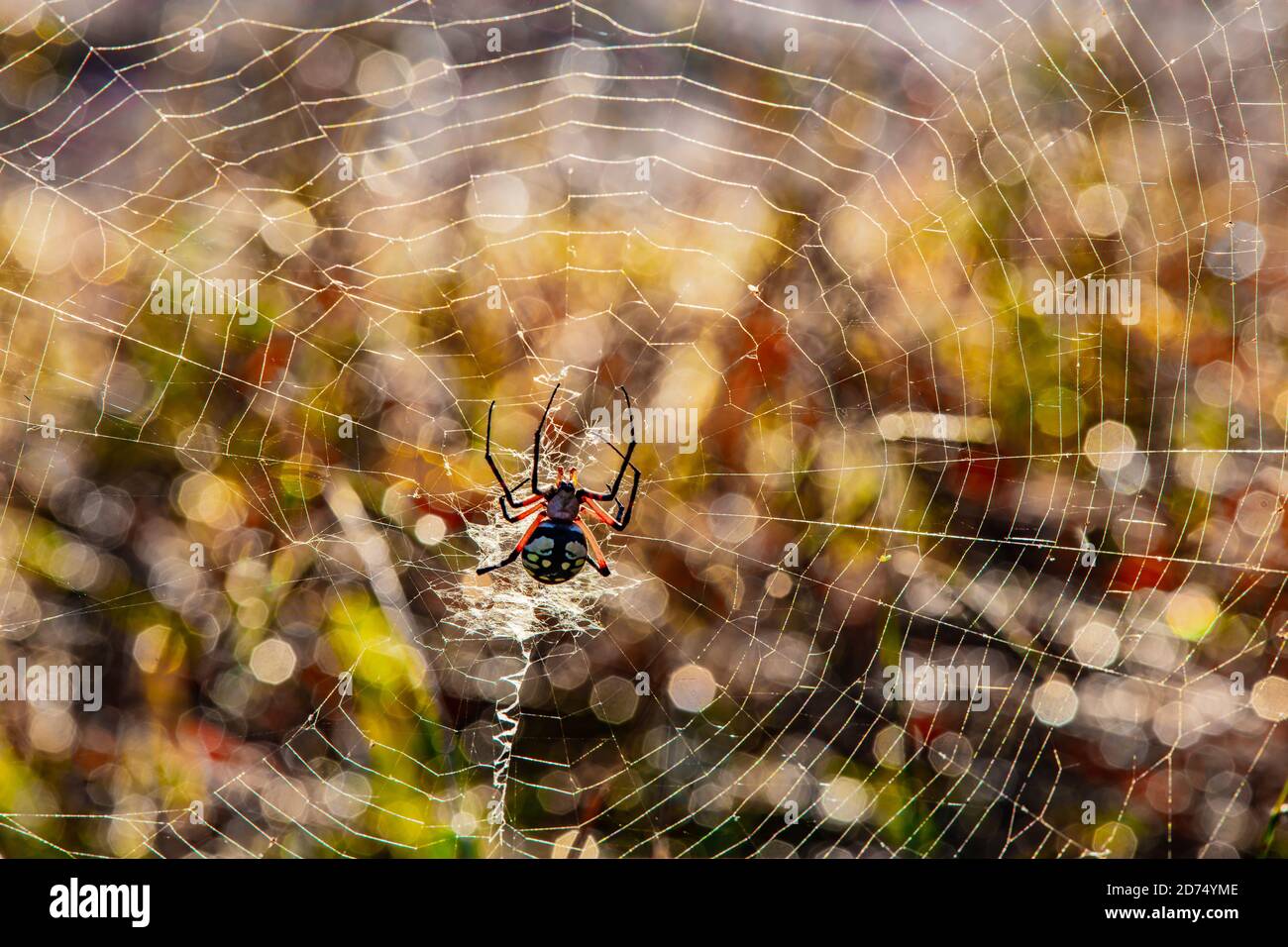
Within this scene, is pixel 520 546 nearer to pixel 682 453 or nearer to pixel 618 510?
pixel 618 510

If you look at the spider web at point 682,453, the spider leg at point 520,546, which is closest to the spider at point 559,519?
the spider leg at point 520,546

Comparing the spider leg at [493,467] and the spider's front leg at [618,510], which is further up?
the spider leg at [493,467]

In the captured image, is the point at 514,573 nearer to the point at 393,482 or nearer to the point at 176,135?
the point at 393,482

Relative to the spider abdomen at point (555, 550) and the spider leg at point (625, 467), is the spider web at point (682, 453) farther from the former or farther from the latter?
the spider abdomen at point (555, 550)

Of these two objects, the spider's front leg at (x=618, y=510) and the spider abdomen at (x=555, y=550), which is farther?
the spider's front leg at (x=618, y=510)

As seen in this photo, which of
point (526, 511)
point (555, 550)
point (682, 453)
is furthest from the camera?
point (682, 453)

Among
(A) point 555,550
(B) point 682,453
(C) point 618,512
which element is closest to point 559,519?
(A) point 555,550

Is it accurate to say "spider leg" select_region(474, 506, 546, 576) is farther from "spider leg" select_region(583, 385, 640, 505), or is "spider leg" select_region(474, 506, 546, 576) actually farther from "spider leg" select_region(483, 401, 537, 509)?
"spider leg" select_region(583, 385, 640, 505)

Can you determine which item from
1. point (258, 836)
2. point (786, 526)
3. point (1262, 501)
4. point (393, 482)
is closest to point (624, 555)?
point (786, 526)
